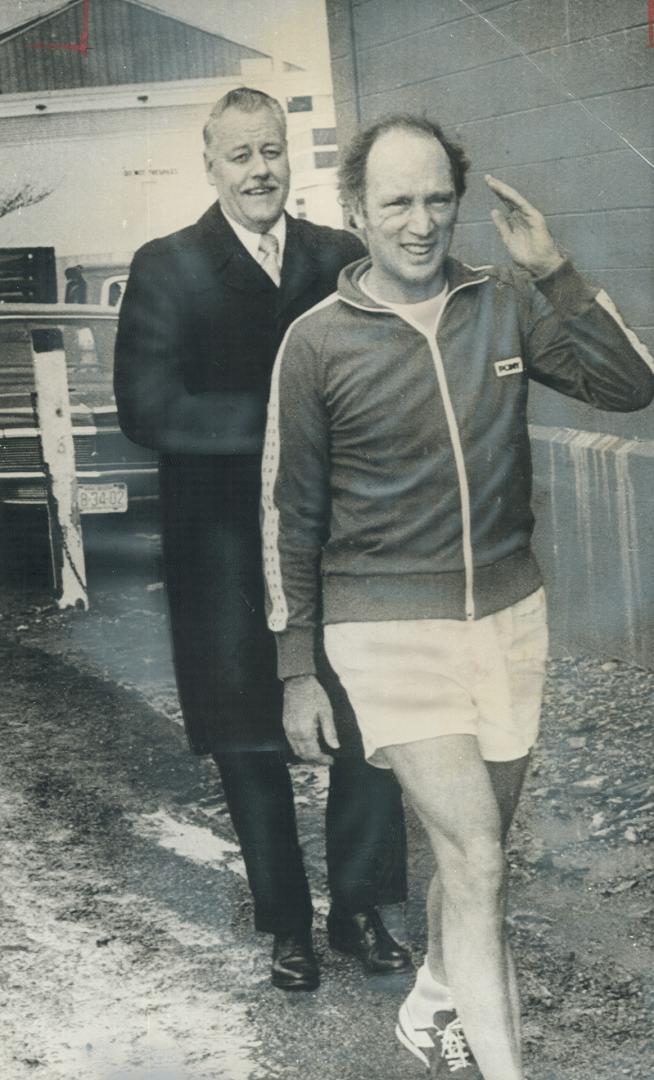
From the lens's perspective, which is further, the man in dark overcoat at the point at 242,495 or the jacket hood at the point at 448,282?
the man in dark overcoat at the point at 242,495

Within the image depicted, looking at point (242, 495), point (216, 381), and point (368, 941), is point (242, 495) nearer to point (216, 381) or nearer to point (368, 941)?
point (216, 381)

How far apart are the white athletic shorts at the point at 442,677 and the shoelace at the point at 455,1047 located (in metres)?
0.62

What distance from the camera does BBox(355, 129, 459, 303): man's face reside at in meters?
3.13

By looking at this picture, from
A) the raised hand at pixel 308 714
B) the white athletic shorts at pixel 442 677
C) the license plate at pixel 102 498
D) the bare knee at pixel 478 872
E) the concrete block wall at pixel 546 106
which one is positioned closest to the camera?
the bare knee at pixel 478 872

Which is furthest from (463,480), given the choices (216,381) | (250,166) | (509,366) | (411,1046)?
(411,1046)

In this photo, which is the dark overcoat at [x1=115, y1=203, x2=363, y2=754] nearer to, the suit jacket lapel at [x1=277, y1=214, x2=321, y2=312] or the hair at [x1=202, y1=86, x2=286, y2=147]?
the suit jacket lapel at [x1=277, y1=214, x2=321, y2=312]

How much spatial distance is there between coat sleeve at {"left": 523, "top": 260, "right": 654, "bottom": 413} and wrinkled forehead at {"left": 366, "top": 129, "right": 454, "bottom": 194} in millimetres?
295

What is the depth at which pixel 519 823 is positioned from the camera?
12.4 ft

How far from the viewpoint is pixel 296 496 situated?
3270mm

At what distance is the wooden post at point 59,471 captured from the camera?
368cm

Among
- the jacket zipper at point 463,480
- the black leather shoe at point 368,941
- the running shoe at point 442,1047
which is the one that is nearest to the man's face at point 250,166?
the jacket zipper at point 463,480

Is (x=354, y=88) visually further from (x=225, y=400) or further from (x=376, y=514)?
(x=376, y=514)

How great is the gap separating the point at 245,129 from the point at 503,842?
1667 mm

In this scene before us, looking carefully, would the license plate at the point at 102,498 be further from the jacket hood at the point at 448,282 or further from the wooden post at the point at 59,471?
the jacket hood at the point at 448,282
